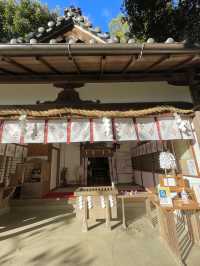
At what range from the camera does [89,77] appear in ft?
12.2

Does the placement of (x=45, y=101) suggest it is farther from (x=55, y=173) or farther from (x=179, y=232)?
(x=55, y=173)

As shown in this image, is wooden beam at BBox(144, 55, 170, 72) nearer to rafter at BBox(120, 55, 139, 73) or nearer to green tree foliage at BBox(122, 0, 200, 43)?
rafter at BBox(120, 55, 139, 73)

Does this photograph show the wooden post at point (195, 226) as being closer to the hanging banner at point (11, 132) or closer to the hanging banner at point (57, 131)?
the hanging banner at point (57, 131)

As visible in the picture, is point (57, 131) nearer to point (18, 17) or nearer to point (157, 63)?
point (157, 63)

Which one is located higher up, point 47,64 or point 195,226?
point 47,64

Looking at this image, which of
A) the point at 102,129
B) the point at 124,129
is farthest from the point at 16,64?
the point at 124,129

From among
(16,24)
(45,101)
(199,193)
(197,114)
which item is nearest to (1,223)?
(45,101)

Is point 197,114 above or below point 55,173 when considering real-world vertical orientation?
above

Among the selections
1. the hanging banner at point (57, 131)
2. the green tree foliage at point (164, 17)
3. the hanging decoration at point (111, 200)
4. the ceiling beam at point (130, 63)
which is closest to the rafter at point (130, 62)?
the ceiling beam at point (130, 63)

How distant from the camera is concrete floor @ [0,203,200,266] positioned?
2.95 meters

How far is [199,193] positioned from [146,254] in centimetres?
163

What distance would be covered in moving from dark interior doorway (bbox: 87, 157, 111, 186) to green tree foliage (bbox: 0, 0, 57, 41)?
9.48 m

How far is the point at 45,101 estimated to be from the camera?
3701 mm

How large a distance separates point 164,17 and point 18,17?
8172 millimetres
